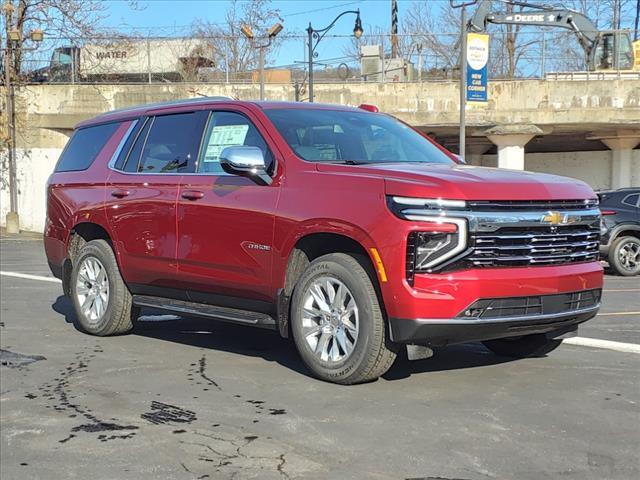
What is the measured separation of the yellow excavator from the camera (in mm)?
27016

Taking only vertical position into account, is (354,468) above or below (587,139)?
below

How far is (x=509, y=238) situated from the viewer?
184 inches

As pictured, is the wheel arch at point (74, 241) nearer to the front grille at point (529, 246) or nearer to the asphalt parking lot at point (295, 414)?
the asphalt parking lot at point (295, 414)

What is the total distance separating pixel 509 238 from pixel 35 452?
2997mm

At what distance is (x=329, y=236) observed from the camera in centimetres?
518

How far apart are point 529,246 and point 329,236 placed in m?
1.33

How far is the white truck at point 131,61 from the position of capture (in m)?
28.0

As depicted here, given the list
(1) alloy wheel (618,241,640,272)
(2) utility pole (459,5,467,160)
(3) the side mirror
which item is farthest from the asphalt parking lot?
(2) utility pole (459,5,467,160)

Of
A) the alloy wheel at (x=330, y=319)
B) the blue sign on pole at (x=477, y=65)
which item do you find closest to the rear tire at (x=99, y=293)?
the alloy wheel at (x=330, y=319)

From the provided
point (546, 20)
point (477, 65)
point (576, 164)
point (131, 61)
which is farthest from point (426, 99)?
point (131, 61)

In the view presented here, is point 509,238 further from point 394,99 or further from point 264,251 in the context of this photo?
point 394,99

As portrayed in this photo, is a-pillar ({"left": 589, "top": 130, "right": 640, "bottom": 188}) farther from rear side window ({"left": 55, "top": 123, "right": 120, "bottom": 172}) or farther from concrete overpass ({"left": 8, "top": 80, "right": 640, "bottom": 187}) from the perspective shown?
rear side window ({"left": 55, "top": 123, "right": 120, "bottom": 172})

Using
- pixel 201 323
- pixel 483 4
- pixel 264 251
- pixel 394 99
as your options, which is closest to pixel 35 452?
pixel 264 251

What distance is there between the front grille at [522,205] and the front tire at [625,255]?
841 centimetres
